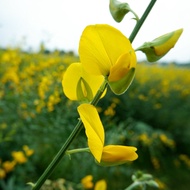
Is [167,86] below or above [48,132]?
below

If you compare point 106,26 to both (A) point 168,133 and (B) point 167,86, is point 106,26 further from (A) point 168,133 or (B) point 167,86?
(B) point 167,86

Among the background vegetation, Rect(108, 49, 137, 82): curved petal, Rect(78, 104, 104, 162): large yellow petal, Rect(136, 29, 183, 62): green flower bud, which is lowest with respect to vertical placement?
the background vegetation

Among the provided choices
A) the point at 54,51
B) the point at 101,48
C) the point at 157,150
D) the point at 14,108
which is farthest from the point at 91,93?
the point at 157,150

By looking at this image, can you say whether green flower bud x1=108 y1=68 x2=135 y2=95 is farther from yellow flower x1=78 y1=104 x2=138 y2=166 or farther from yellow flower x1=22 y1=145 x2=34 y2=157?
yellow flower x1=22 y1=145 x2=34 y2=157

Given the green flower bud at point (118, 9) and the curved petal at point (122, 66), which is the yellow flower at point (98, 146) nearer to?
the curved petal at point (122, 66)

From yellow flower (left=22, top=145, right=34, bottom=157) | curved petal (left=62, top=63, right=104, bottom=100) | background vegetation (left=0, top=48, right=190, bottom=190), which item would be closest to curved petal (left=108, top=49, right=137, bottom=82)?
curved petal (left=62, top=63, right=104, bottom=100)

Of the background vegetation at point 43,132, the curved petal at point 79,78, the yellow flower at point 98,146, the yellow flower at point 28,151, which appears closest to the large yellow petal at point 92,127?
the yellow flower at point 98,146

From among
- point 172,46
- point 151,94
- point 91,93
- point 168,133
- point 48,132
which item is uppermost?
point 172,46
